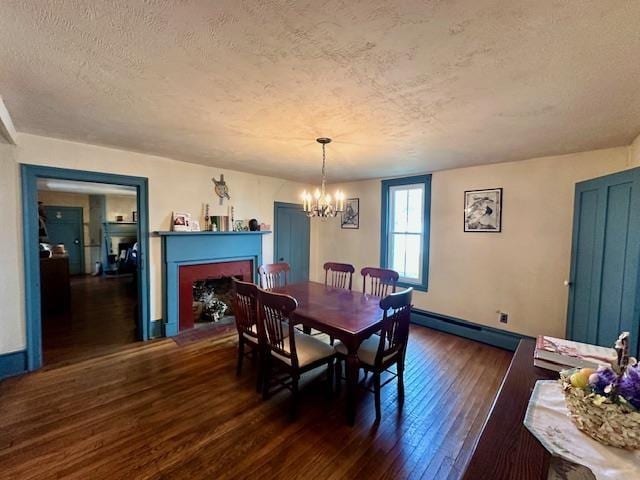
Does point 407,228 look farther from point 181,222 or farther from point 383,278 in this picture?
point 181,222

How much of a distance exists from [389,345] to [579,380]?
1341mm

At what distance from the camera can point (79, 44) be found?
129cm

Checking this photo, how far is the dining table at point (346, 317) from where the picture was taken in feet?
6.57

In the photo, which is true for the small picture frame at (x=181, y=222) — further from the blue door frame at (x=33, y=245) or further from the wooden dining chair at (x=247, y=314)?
the wooden dining chair at (x=247, y=314)

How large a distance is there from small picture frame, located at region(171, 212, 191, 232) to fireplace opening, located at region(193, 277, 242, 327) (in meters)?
0.84

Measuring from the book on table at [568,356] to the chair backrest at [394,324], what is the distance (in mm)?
817

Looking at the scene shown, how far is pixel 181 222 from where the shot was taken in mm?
3615

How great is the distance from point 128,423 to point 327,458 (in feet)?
4.90

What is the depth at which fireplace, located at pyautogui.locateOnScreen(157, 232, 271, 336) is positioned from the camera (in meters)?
3.54

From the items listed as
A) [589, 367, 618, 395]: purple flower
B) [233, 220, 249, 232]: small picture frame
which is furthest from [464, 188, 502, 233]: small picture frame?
[233, 220, 249, 232]: small picture frame

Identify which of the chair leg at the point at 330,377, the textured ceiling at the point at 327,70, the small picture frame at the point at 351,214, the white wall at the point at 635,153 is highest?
the textured ceiling at the point at 327,70

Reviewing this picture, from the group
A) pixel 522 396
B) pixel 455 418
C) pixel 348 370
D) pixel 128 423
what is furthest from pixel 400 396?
pixel 128 423

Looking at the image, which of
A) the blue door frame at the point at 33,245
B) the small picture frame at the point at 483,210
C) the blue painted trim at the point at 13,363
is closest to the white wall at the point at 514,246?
the small picture frame at the point at 483,210

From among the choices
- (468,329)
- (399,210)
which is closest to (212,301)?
(399,210)
